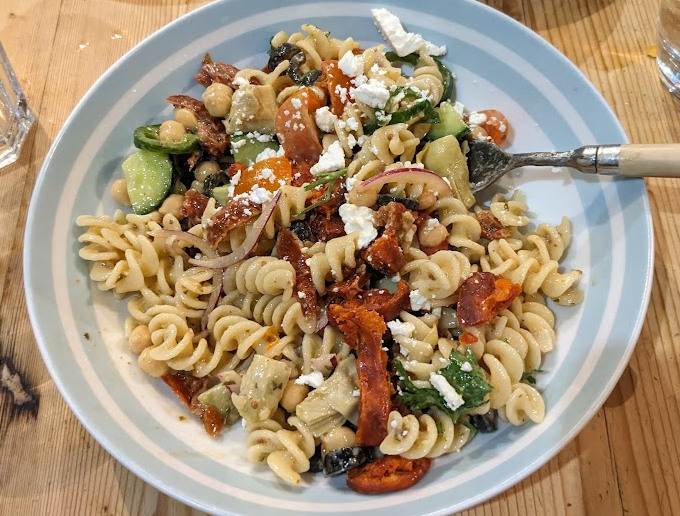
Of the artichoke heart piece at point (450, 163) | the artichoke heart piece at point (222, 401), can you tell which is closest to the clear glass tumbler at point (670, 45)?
the artichoke heart piece at point (450, 163)

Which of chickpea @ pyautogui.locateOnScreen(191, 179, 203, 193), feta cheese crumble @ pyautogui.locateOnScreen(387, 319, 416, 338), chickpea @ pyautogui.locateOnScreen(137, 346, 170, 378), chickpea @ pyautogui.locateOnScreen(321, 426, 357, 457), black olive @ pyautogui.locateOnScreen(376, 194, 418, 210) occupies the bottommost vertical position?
chickpea @ pyautogui.locateOnScreen(137, 346, 170, 378)

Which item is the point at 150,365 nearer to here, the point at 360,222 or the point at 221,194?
the point at 221,194

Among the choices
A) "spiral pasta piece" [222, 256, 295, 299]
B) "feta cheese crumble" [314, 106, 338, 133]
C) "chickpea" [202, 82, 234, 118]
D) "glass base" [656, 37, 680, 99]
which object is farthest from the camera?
"glass base" [656, 37, 680, 99]

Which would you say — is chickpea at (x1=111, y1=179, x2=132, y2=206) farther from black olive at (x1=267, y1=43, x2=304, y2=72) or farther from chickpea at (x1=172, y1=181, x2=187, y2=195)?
black olive at (x1=267, y1=43, x2=304, y2=72)

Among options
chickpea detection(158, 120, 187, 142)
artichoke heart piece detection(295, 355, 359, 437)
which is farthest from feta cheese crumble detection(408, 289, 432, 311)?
chickpea detection(158, 120, 187, 142)

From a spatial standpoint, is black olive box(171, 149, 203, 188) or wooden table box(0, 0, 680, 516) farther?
black olive box(171, 149, 203, 188)

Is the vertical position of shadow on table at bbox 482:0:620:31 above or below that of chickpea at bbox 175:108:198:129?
above

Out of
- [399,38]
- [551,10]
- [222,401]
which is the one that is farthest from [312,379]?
[551,10]
